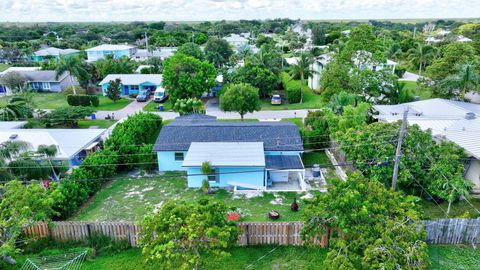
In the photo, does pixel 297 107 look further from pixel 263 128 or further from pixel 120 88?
pixel 120 88

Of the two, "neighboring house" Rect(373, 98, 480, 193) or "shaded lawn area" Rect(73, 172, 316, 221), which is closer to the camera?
"shaded lawn area" Rect(73, 172, 316, 221)

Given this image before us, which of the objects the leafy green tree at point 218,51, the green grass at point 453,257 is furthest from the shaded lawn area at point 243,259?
the leafy green tree at point 218,51

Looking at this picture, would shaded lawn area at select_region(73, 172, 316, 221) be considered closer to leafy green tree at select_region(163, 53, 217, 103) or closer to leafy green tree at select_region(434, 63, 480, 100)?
leafy green tree at select_region(163, 53, 217, 103)

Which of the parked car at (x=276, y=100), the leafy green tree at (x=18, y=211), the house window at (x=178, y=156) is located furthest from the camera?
the parked car at (x=276, y=100)

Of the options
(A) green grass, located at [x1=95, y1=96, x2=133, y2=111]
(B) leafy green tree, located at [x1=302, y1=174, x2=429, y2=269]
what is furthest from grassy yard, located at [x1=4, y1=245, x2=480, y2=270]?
(A) green grass, located at [x1=95, y1=96, x2=133, y2=111]

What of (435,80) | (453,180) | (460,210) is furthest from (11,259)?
(435,80)

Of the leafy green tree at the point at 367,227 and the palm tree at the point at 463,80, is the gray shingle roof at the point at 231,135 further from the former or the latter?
the palm tree at the point at 463,80

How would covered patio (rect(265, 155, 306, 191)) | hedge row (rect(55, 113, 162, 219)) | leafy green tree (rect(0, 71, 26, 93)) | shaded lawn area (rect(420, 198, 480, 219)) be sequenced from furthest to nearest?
leafy green tree (rect(0, 71, 26, 93)) → covered patio (rect(265, 155, 306, 191)) → shaded lawn area (rect(420, 198, 480, 219)) → hedge row (rect(55, 113, 162, 219))
